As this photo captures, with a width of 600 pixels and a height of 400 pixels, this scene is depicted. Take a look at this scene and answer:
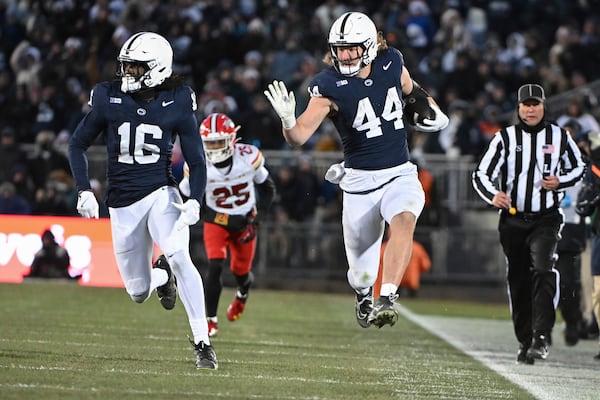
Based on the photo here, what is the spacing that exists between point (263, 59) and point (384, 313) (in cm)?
1117

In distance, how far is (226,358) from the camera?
715 cm

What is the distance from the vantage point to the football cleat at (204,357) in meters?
6.43

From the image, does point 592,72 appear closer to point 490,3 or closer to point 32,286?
point 490,3

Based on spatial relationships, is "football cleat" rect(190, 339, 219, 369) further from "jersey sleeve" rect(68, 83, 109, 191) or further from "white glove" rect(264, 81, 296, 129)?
"white glove" rect(264, 81, 296, 129)

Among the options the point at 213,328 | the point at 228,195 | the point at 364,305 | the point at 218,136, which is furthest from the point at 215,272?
the point at 364,305

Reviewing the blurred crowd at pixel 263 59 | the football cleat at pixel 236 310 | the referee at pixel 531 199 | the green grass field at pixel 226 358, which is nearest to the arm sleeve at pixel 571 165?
the referee at pixel 531 199

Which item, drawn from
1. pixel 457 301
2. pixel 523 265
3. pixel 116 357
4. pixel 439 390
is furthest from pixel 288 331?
pixel 457 301

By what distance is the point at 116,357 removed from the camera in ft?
22.5

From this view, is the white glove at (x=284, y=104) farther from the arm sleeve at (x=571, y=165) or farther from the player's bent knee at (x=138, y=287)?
the arm sleeve at (x=571, y=165)

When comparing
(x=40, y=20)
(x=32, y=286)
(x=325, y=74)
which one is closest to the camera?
(x=325, y=74)

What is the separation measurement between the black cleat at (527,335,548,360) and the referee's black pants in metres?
0.04

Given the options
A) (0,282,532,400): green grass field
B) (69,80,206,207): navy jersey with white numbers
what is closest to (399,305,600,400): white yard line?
(0,282,532,400): green grass field

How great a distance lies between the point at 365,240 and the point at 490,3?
12.6 m

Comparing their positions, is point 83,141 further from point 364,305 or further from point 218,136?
point 218,136
